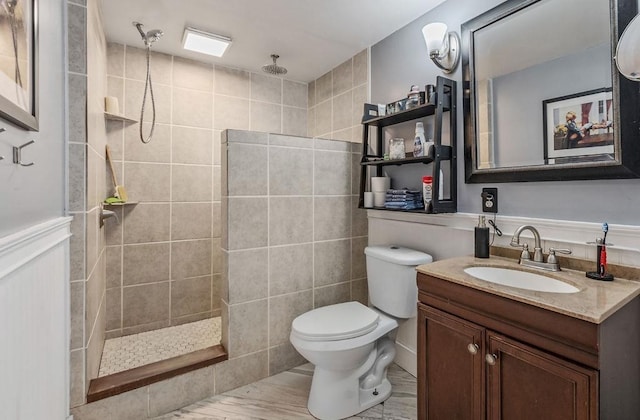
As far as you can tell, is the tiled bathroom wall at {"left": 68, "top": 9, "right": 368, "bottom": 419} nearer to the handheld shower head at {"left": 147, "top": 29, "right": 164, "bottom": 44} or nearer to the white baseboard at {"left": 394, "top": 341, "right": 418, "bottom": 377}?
the handheld shower head at {"left": 147, "top": 29, "right": 164, "bottom": 44}

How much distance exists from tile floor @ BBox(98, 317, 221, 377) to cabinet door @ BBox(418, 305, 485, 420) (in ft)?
4.89

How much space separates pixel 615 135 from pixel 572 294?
25.6 inches

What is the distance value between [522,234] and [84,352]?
2143 mm

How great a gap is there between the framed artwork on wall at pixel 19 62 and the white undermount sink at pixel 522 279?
158cm

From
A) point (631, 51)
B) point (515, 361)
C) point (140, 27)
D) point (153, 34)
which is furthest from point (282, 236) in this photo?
point (631, 51)

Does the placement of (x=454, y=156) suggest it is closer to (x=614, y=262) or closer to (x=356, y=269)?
(x=614, y=262)

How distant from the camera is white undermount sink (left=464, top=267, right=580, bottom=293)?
1.25 m

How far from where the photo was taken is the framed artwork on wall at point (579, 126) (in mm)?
1229

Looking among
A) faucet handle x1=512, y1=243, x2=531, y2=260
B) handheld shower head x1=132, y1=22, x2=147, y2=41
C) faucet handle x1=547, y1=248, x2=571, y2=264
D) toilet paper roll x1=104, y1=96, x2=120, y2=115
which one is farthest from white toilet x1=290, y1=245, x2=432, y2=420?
handheld shower head x1=132, y1=22, x2=147, y2=41

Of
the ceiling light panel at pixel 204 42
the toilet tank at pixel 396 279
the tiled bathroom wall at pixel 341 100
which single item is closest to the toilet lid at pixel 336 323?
the toilet tank at pixel 396 279

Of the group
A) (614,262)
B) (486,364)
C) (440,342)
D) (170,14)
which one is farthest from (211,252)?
(614,262)

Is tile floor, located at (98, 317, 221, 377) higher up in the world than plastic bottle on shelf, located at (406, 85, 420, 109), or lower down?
lower down

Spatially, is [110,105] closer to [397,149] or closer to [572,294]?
[397,149]

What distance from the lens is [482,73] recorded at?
1.66 meters
